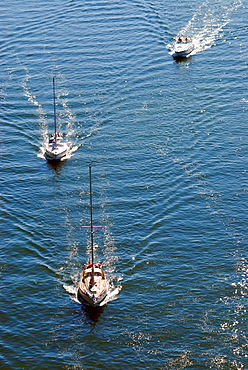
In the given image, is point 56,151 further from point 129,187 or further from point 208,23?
point 208,23

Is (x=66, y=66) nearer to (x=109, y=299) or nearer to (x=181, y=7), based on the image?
(x=181, y=7)

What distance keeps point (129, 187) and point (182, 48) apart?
55.1 metres

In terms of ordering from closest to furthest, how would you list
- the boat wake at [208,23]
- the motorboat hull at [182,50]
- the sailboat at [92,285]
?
the sailboat at [92,285]
the motorboat hull at [182,50]
the boat wake at [208,23]

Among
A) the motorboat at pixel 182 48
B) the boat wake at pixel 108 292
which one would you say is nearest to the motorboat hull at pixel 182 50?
the motorboat at pixel 182 48

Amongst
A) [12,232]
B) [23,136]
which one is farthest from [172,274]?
Answer: [23,136]

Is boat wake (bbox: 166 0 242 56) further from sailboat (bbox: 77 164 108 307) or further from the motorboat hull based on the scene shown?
sailboat (bbox: 77 164 108 307)

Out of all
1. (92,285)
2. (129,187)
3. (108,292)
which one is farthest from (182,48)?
(92,285)

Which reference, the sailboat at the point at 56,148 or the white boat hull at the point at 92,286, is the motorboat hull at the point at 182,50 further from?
the white boat hull at the point at 92,286

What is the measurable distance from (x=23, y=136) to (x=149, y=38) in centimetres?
5128

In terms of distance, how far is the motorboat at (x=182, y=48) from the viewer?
150 meters

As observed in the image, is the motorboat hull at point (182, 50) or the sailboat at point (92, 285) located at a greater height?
the motorboat hull at point (182, 50)

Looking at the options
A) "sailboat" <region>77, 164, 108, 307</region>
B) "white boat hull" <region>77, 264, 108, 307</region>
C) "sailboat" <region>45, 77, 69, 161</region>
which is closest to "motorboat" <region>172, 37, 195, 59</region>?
"sailboat" <region>45, 77, 69, 161</region>

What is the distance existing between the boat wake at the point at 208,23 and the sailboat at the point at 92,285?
80605mm

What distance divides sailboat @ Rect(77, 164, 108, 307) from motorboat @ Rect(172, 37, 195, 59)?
74798 millimetres
